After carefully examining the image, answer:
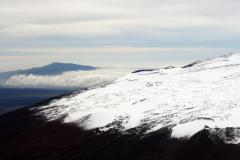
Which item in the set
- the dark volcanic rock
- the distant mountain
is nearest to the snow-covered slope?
the distant mountain

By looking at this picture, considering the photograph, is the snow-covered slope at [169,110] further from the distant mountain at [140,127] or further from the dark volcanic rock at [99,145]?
the dark volcanic rock at [99,145]

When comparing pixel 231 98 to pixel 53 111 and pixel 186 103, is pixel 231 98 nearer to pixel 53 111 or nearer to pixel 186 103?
pixel 186 103

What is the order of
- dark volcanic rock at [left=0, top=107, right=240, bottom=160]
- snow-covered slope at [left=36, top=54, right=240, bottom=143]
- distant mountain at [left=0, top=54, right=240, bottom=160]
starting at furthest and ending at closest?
snow-covered slope at [left=36, top=54, right=240, bottom=143]
distant mountain at [left=0, top=54, right=240, bottom=160]
dark volcanic rock at [left=0, top=107, right=240, bottom=160]

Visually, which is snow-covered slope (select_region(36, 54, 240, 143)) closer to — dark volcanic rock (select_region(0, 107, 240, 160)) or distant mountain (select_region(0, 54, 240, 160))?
distant mountain (select_region(0, 54, 240, 160))

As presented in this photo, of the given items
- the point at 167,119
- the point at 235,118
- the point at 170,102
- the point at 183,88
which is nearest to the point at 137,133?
the point at 167,119

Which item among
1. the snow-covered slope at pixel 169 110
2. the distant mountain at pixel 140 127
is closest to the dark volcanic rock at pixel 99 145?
the distant mountain at pixel 140 127

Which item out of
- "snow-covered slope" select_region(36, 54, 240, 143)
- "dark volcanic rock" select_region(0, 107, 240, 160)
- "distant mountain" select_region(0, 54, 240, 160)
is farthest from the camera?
"snow-covered slope" select_region(36, 54, 240, 143)

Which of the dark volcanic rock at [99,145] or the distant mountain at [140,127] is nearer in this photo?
the dark volcanic rock at [99,145]

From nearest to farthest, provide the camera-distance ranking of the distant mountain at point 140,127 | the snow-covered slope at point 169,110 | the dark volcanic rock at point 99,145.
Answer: the dark volcanic rock at point 99,145
the distant mountain at point 140,127
the snow-covered slope at point 169,110

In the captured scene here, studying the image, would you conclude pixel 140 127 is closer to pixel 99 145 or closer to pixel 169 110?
pixel 99 145
